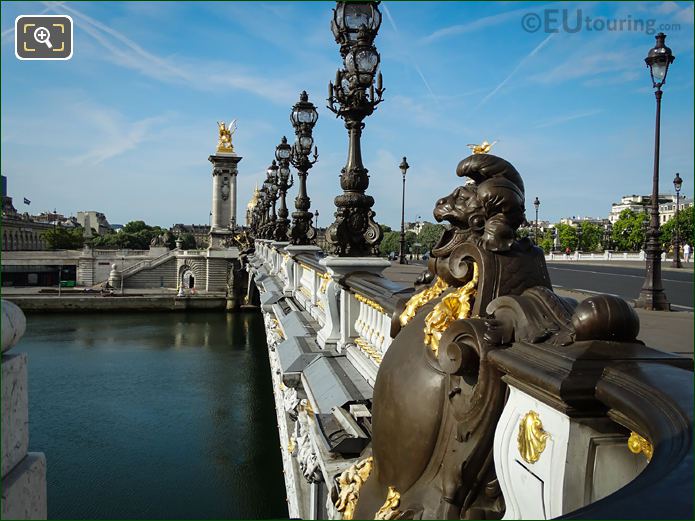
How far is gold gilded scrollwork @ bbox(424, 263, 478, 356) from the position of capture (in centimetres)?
291

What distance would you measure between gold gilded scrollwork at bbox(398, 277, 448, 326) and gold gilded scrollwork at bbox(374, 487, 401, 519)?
91 centimetres

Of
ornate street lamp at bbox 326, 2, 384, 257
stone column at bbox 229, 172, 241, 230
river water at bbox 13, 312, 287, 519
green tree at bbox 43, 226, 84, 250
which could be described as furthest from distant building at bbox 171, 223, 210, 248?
ornate street lamp at bbox 326, 2, 384, 257

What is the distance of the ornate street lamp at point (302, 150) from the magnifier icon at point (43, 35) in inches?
383

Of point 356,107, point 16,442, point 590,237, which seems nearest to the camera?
point 16,442

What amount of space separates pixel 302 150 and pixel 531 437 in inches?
466

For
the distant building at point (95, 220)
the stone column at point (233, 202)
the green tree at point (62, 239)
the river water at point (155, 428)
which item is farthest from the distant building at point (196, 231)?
the river water at point (155, 428)

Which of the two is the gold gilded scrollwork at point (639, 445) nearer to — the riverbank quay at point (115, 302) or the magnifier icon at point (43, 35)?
the magnifier icon at point (43, 35)

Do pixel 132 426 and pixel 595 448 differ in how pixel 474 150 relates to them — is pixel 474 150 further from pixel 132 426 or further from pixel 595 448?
pixel 132 426

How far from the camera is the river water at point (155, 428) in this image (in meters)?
15.4

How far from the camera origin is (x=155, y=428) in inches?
833

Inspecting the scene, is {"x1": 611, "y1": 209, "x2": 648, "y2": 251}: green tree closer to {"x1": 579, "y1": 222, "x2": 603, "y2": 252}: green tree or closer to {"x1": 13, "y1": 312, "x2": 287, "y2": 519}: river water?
{"x1": 579, "y1": 222, "x2": 603, "y2": 252}: green tree

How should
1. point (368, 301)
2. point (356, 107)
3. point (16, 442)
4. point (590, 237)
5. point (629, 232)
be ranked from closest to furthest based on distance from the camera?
point (16, 442) < point (368, 301) < point (356, 107) < point (629, 232) < point (590, 237)

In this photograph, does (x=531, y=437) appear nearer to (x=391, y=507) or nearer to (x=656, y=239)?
(x=391, y=507)

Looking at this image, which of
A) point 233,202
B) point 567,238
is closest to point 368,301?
point 233,202
